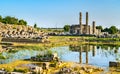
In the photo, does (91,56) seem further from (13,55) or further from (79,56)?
(13,55)

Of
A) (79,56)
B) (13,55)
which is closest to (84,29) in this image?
(79,56)

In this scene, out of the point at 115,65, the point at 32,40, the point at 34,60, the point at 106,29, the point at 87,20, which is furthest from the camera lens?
the point at 106,29

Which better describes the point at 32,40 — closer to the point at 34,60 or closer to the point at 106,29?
the point at 34,60

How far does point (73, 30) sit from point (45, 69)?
77.4m

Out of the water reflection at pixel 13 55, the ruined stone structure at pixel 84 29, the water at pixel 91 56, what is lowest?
the water at pixel 91 56

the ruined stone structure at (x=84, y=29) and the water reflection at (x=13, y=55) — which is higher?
the ruined stone structure at (x=84, y=29)

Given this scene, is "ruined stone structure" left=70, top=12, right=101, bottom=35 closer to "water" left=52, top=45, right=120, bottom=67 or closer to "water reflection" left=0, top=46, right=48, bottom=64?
"water" left=52, top=45, right=120, bottom=67

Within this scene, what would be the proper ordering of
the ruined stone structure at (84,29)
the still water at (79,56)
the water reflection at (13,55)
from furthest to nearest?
the ruined stone structure at (84,29), the still water at (79,56), the water reflection at (13,55)

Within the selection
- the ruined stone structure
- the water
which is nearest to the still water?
the water

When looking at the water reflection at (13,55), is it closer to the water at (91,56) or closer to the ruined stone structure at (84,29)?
the water at (91,56)

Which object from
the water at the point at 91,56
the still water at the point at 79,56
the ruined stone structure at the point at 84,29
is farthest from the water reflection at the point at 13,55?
the ruined stone structure at the point at 84,29

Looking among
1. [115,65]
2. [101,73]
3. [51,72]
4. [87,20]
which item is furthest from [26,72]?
→ [87,20]

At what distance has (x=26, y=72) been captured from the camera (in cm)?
1908

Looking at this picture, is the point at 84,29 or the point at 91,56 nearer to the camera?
the point at 91,56
